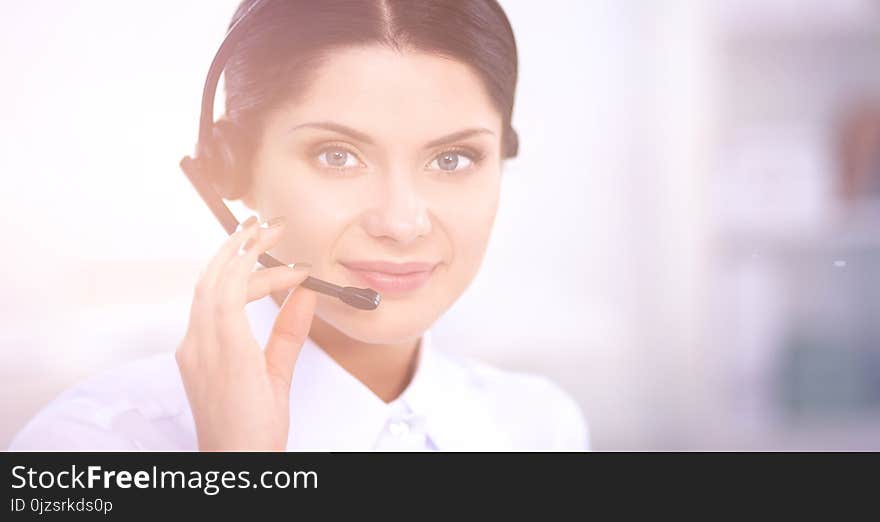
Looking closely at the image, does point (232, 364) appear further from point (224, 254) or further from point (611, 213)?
point (611, 213)

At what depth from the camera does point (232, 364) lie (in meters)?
0.75

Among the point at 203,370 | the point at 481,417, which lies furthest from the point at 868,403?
the point at 203,370

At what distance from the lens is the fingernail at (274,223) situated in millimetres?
832

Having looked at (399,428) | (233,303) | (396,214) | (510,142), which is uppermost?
(510,142)

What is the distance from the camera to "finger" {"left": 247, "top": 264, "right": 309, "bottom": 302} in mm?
773

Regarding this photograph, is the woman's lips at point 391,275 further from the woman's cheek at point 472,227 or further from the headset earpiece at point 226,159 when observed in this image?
the headset earpiece at point 226,159

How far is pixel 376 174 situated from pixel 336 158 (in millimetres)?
45

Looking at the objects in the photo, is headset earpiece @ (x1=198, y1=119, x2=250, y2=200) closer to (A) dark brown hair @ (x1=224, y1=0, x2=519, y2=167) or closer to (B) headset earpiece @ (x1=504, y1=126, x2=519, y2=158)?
(A) dark brown hair @ (x1=224, y1=0, x2=519, y2=167)

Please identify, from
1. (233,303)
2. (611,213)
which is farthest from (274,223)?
(611,213)

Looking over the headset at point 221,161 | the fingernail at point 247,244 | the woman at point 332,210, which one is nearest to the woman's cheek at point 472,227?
the woman at point 332,210

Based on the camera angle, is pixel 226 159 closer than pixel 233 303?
No

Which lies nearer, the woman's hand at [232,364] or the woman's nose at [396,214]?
the woman's hand at [232,364]

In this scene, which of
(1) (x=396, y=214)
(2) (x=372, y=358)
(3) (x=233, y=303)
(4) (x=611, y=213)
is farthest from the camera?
(4) (x=611, y=213)
